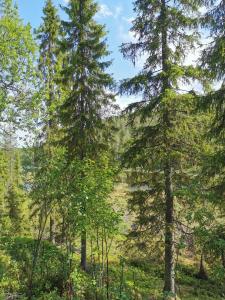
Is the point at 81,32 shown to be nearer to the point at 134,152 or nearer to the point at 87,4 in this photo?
the point at 87,4

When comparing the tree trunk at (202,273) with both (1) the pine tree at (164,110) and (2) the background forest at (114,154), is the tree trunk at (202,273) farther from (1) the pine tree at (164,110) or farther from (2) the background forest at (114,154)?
(1) the pine tree at (164,110)

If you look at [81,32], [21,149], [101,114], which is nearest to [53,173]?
[21,149]

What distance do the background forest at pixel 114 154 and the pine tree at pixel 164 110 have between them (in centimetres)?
4

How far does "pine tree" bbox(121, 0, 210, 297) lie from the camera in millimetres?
14516

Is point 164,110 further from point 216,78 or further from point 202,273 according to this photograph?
point 202,273

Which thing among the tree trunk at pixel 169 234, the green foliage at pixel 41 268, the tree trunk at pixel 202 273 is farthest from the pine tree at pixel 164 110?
the tree trunk at pixel 202 273

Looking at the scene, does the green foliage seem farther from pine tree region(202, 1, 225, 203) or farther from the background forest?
pine tree region(202, 1, 225, 203)

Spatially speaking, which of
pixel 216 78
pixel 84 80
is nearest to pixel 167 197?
pixel 216 78

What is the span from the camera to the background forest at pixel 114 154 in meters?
10.0

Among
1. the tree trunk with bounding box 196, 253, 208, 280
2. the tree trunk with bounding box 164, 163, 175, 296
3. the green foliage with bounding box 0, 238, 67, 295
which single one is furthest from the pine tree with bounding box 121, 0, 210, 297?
the tree trunk with bounding box 196, 253, 208, 280

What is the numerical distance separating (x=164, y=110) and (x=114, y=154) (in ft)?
19.7

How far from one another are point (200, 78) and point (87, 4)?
29.8 ft

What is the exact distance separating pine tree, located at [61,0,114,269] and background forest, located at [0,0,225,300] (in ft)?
0.19

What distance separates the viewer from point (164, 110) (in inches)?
571
